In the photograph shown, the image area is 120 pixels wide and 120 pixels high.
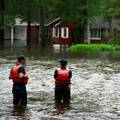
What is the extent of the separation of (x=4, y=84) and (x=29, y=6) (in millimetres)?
57458

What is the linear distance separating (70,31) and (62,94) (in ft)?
Answer: 231

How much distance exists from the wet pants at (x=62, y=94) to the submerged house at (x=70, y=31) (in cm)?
6810

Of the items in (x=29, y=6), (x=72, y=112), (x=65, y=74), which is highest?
(x=29, y=6)

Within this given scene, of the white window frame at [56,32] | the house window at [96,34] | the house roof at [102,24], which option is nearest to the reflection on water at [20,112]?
the house window at [96,34]

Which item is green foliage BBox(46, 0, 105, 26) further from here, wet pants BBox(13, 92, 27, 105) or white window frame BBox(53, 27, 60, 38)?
wet pants BBox(13, 92, 27, 105)

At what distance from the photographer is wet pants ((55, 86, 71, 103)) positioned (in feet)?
61.7

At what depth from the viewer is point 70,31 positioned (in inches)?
3511

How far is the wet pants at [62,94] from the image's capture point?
18.8 m

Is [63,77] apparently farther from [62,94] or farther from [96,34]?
[96,34]

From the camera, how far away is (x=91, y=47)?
201 feet

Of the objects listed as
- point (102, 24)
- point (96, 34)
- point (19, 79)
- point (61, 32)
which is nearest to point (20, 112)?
point (19, 79)

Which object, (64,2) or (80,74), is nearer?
(80,74)

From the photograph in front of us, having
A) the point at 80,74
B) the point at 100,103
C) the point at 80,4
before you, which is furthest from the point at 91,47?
the point at 100,103

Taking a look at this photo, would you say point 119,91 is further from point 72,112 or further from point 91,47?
point 91,47
